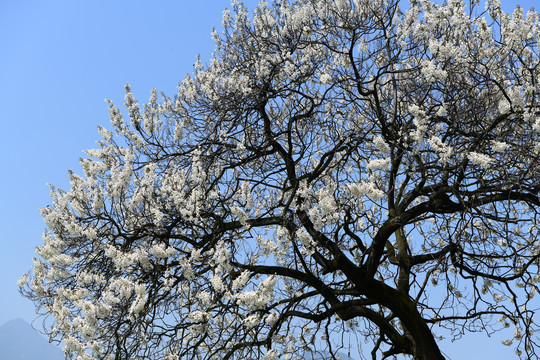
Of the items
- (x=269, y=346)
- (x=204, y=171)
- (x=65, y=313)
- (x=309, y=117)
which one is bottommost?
(x=65, y=313)

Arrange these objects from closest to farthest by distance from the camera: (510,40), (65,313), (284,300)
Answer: (65,313)
(510,40)
(284,300)

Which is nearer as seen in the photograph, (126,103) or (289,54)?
(126,103)

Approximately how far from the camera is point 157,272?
6.05 metres

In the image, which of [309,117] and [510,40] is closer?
[510,40]

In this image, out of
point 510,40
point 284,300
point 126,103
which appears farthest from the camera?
point 284,300

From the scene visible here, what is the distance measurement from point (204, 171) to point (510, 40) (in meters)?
3.98

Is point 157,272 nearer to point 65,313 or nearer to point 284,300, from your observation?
point 65,313

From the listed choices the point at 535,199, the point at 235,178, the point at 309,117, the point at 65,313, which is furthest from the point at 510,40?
the point at 65,313

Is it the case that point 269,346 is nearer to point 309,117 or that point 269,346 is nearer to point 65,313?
point 65,313

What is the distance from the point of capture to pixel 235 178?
7320mm

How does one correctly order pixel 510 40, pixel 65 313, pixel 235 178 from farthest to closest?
pixel 235 178 → pixel 510 40 → pixel 65 313

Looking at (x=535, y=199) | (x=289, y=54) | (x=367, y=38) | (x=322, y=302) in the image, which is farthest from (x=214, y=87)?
(x=535, y=199)

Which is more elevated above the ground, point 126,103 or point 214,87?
point 214,87

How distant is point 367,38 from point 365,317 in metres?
4.04
